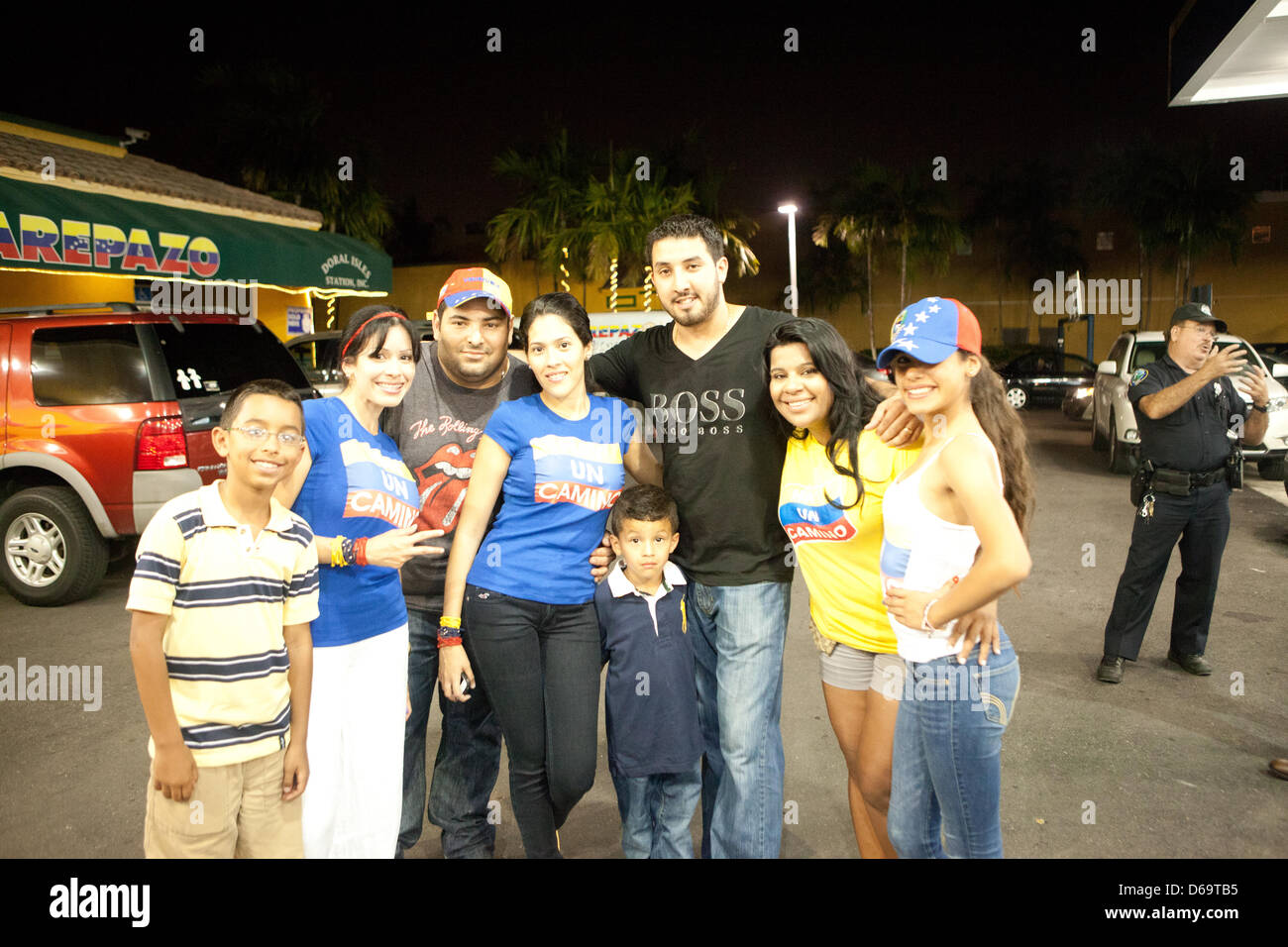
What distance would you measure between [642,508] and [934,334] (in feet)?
3.62

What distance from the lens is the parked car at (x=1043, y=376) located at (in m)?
22.9

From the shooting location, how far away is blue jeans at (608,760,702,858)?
2965 mm

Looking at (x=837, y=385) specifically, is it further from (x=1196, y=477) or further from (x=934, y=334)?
(x=1196, y=477)

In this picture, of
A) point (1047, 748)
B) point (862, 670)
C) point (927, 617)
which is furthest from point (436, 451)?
point (1047, 748)

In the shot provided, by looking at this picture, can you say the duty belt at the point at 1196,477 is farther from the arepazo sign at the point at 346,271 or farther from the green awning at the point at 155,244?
the arepazo sign at the point at 346,271

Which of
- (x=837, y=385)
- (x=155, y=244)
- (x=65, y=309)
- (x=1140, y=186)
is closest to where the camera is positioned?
(x=837, y=385)

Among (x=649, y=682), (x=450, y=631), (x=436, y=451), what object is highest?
(x=436, y=451)

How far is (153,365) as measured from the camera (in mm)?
6734

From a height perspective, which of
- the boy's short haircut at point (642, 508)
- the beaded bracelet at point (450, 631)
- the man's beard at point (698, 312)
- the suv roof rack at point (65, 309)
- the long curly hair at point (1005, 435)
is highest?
the suv roof rack at point (65, 309)

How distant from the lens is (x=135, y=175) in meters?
13.8

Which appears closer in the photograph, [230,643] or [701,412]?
[230,643]

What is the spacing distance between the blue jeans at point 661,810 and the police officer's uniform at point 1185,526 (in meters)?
3.47

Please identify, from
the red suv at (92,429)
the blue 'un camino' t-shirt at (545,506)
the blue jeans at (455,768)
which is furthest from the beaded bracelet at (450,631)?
the red suv at (92,429)
